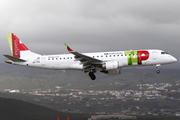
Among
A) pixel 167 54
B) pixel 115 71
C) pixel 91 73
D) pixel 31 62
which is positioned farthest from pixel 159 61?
pixel 31 62

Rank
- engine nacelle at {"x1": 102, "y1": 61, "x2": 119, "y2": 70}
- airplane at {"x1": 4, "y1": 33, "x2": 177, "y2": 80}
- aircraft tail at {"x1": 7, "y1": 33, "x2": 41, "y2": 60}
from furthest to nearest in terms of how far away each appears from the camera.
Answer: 1. aircraft tail at {"x1": 7, "y1": 33, "x2": 41, "y2": 60}
2. airplane at {"x1": 4, "y1": 33, "x2": 177, "y2": 80}
3. engine nacelle at {"x1": 102, "y1": 61, "x2": 119, "y2": 70}

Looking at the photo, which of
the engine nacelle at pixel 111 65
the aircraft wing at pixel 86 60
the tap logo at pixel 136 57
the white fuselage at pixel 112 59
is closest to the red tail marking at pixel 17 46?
the white fuselage at pixel 112 59

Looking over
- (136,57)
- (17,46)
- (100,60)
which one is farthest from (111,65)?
(17,46)

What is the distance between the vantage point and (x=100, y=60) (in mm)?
47281

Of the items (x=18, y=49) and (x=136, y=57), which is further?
(x=18, y=49)

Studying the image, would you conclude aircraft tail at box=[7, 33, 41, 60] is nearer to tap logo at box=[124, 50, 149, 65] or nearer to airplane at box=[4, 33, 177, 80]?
airplane at box=[4, 33, 177, 80]

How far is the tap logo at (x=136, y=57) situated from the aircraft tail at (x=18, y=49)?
20827 millimetres

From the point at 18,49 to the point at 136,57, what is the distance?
27.3 metres

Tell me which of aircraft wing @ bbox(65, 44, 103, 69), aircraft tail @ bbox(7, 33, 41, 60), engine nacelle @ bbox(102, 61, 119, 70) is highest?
aircraft tail @ bbox(7, 33, 41, 60)

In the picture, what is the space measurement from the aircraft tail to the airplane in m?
1.46

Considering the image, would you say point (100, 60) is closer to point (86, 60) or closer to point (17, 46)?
point (86, 60)

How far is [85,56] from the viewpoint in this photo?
4566cm

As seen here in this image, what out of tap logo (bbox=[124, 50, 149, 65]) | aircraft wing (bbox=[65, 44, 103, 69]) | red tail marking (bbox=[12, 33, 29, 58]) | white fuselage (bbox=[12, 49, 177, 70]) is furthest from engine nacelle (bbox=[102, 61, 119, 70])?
red tail marking (bbox=[12, 33, 29, 58])

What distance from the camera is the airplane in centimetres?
4738
